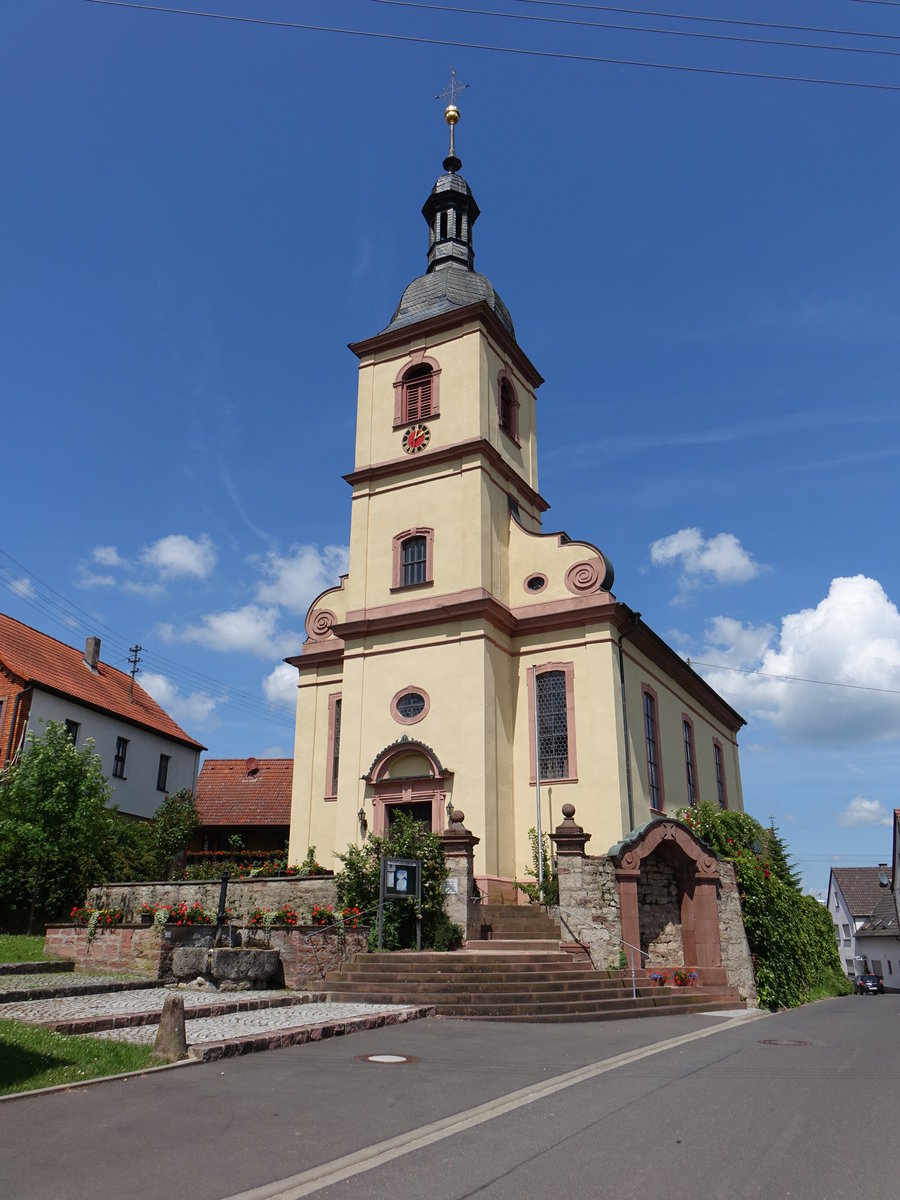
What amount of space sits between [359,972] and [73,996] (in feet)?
16.2

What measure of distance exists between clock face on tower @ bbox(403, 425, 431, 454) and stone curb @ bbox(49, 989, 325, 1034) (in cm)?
1620

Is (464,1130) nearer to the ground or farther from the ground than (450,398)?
nearer to the ground

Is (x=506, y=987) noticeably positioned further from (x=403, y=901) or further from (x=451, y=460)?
(x=451, y=460)

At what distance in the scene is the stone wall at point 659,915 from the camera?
19.5 m

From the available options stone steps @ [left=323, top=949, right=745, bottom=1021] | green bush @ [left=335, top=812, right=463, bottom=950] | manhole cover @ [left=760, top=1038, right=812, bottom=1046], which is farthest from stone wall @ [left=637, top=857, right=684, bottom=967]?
manhole cover @ [left=760, top=1038, right=812, bottom=1046]

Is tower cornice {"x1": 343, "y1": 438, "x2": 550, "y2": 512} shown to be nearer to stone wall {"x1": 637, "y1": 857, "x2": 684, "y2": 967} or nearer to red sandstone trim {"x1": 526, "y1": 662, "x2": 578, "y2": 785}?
red sandstone trim {"x1": 526, "y1": 662, "x2": 578, "y2": 785}

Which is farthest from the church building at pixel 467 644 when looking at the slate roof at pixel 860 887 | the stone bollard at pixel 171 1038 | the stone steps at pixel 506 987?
the slate roof at pixel 860 887

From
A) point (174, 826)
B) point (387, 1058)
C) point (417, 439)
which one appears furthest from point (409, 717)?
point (387, 1058)

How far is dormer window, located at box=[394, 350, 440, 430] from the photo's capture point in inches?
1087

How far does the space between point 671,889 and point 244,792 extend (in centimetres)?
2127

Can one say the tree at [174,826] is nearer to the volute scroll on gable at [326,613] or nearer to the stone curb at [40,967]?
the volute scroll on gable at [326,613]

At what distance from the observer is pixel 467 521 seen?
2541cm

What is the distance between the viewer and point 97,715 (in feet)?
111

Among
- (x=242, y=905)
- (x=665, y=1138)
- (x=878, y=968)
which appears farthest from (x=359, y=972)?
(x=878, y=968)
